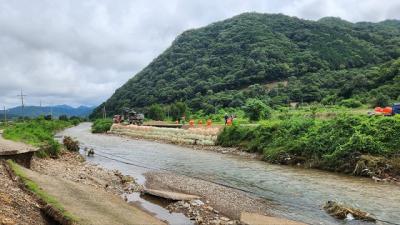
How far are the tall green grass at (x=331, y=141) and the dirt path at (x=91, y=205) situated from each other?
16823 mm

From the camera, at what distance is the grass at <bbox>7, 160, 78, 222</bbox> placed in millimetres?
12817

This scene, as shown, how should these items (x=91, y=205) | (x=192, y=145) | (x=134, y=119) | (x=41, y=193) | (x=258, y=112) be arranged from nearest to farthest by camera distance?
(x=91, y=205) → (x=41, y=193) → (x=192, y=145) → (x=258, y=112) → (x=134, y=119)

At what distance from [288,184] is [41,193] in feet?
43.5

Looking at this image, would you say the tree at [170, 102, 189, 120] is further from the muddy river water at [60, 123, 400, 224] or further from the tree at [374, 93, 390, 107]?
the muddy river water at [60, 123, 400, 224]

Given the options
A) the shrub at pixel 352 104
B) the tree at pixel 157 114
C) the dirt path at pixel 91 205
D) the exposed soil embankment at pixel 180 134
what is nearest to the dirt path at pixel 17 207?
the dirt path at pixel 91 205

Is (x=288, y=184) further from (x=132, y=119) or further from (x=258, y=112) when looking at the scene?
(x=132, y=119)

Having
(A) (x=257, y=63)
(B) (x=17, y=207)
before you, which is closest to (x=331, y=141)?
(B) (x=17, y=207)

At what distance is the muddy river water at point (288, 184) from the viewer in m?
16.7

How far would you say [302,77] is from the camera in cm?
11975

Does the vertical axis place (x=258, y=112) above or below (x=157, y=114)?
below

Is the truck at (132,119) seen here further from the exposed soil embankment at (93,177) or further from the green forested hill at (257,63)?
the exposed soil embankment at (93,177)

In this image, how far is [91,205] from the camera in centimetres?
1438

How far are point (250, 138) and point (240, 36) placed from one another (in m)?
125

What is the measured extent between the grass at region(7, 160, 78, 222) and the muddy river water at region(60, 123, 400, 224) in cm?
814
